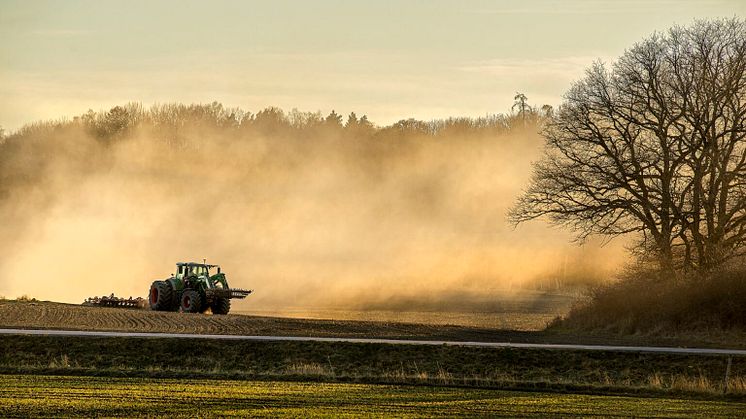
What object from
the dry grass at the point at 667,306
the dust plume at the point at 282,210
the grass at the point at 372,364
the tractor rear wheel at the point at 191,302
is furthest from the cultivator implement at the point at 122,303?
the grass at the point at 372,364

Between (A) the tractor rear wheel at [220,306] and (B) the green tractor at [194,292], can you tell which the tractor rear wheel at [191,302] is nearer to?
(B) the green tractor at [194,292]

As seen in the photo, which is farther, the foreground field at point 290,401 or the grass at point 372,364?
the grass at point 372,364

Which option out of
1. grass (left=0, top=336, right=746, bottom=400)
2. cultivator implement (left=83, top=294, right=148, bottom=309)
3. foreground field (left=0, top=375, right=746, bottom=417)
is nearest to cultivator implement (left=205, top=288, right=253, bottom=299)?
cultivator implement (left=83, top=294, right=148, bottom=309)

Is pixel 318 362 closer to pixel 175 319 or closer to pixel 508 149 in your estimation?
pixel 175 319

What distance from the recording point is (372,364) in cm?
4050

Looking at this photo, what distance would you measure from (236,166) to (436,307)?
1828 inches

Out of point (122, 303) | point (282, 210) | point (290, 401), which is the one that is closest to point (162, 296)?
point (122, 303)

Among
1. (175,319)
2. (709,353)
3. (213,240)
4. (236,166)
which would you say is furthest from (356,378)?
(236,166)

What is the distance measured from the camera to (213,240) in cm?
11419

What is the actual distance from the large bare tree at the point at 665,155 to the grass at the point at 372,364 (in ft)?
58.8

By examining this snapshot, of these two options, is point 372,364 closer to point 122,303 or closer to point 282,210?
point 122,303

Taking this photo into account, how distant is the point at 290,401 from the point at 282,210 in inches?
3501

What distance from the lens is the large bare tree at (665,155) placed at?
5719cm

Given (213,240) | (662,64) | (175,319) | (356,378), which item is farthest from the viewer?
(213,240)
